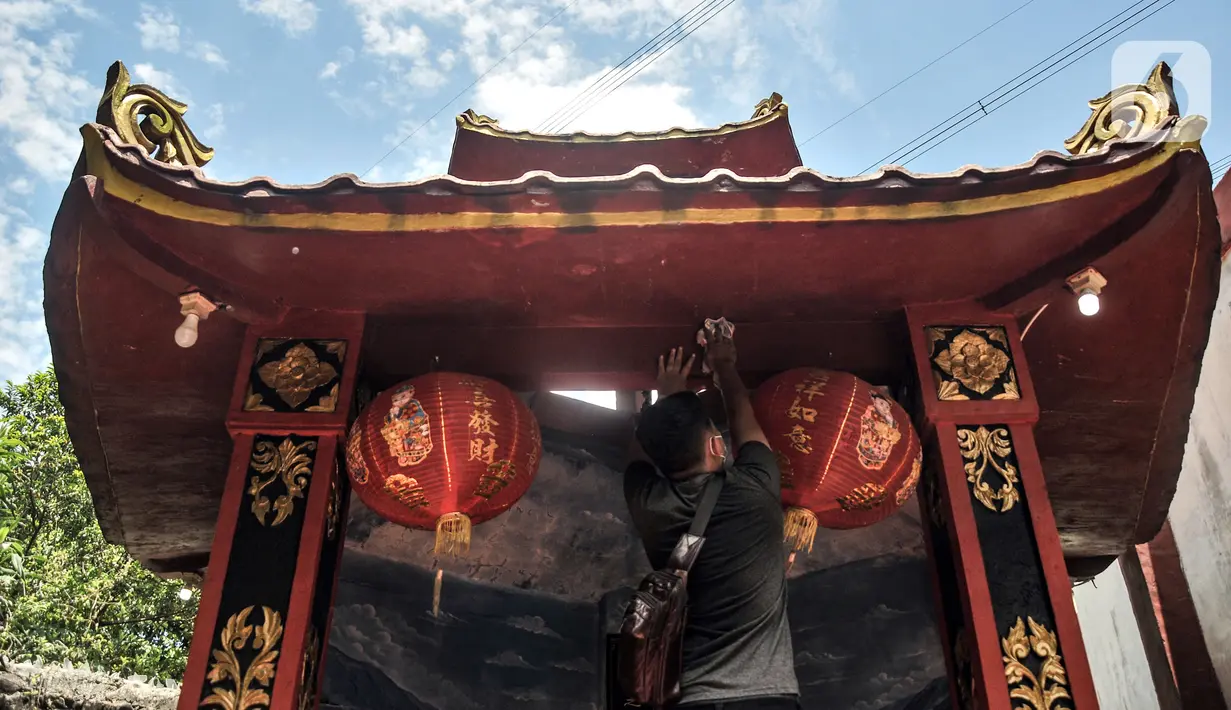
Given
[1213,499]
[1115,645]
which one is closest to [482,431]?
[1213,499]

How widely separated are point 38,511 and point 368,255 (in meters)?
15.4

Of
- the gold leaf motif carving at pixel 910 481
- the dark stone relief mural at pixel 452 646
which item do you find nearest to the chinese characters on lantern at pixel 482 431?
the gold leaf motif carving at pixel 910 481

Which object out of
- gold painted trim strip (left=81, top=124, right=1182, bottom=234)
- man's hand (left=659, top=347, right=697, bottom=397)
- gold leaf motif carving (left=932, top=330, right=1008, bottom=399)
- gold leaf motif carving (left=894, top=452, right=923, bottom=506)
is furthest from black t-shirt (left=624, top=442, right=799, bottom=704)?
gold leaf motif carving (left=932, top=330, right=1008, bottom=399)

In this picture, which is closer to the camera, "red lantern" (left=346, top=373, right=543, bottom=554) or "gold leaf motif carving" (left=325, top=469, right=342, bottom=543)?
"red lantern" (left=346, top=373, right=543, bottom=554)

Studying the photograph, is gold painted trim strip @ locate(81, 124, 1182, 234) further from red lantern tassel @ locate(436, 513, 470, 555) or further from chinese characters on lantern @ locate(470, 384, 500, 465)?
red lantern tassel @ locate(436, 513, 470, 555)

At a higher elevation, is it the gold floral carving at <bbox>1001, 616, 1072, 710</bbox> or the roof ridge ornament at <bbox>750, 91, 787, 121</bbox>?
the roof ridge ornament at <bbox>750, 91, 787, 121</bbox>

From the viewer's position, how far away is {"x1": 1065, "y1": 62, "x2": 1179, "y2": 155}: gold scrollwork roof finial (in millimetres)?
3963

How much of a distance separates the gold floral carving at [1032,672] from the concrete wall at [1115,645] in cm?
541

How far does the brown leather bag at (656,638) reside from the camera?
3303 mm

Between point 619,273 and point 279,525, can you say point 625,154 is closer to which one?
point 619,273

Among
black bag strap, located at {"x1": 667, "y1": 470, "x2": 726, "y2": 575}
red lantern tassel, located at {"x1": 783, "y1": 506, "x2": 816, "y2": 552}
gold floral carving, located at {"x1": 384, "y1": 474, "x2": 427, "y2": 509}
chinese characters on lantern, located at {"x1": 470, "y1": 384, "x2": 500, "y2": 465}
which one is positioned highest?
chinese characters on lantern, located at {"x1": 470, "y1": 384, "x2": 500, "y2": 465}

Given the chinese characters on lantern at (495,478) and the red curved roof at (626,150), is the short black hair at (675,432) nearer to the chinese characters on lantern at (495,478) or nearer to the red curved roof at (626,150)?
the chinese characters on lantern at (495,478)

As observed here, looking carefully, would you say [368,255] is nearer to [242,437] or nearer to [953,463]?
[242,437]

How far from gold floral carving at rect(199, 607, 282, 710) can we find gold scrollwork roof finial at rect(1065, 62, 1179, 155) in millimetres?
3892
